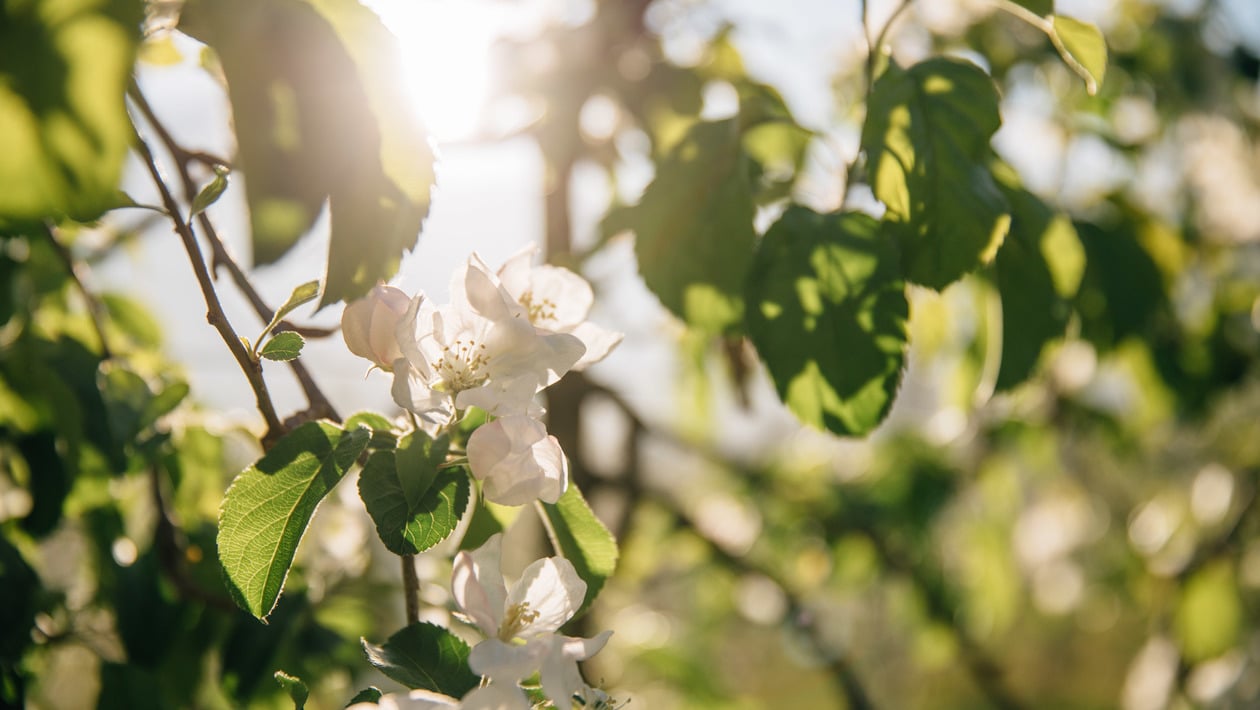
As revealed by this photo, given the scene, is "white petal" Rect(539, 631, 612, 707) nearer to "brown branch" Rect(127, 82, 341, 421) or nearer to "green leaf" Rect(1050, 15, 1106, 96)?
"brown branch" Rect(127, 82, 341, 421)

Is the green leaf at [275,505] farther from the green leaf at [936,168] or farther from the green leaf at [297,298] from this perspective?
the green leaf at [936,168]

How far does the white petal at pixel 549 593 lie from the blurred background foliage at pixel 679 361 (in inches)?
6.0

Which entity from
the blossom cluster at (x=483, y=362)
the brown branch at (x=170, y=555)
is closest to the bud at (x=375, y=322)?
the blossom cluster at (x=483, y=362)

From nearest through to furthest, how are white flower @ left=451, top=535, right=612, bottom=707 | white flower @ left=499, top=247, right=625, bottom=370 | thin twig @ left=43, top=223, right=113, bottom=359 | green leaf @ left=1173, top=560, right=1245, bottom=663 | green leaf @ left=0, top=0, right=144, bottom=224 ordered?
green leaf @ left=0, top=0, right=144, bottom=224
white flower @ left=451, top=535, right=612, bottom=707
white flower @ left=499, top=247, right=625, bottom=370
thin twig @ left=43, top=223, right=113, bottom=359
green leaf @ left=1173, top=560, right=1245, bottom=663

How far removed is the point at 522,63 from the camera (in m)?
1.19

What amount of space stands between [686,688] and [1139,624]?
202 inches

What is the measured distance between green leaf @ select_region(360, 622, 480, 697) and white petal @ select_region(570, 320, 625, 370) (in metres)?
0.14

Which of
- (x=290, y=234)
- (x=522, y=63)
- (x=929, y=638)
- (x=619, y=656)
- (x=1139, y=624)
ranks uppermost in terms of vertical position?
(x=290, y=234)

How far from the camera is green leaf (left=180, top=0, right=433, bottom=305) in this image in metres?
0.31

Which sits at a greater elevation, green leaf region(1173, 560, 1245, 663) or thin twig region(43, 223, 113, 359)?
thin twig region(43, 223, 113, 359)

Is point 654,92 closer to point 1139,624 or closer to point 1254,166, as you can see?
point 1254,166

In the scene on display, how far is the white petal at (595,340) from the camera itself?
444mm

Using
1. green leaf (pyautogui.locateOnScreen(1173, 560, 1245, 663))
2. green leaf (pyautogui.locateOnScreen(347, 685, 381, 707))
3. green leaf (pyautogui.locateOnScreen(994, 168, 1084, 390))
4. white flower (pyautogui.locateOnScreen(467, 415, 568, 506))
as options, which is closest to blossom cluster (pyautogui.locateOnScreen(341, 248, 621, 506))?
white flower (pyautogui.locateOnScreen(467, 415, 568, 506))

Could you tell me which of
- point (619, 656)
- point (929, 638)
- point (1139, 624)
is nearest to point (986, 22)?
point (929, 638)
